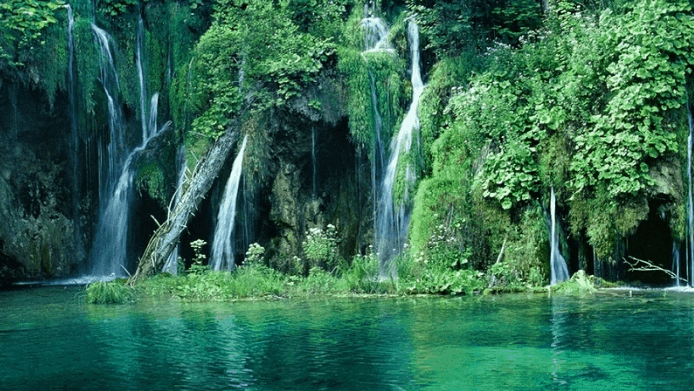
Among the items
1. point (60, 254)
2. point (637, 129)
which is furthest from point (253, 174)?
point (637, 129)

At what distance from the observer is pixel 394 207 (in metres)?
17.1

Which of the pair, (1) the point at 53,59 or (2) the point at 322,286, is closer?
(2) the point at 322,286

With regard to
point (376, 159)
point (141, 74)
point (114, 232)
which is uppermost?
point (141, 74)

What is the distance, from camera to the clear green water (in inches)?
272

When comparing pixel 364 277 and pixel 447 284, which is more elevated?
pixel 364 277

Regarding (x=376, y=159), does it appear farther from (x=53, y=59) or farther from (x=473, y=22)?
(x=53, y=59)

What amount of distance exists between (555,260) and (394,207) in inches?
152

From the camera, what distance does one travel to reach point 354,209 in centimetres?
1794

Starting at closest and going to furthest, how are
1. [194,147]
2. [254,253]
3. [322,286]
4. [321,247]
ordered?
[322,286] < [254,253] < [321,247] < [194,147]

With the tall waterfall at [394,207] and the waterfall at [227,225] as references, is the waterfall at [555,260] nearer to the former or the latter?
the tall waterfall at [394,207]

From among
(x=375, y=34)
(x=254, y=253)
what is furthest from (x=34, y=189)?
(x=375, y=34)

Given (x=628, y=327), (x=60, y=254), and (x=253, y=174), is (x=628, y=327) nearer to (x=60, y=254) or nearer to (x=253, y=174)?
(x=253, y=174)

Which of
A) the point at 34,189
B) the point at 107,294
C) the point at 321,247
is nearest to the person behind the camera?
the point at 107,294

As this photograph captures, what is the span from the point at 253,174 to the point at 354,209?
2448 millimetres
